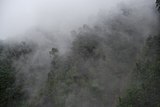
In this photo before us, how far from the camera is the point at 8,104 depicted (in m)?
21.9

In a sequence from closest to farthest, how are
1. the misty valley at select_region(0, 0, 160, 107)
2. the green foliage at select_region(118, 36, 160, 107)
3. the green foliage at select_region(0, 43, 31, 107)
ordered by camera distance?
the green foliage at select_region(118, 36, 160, 107) → the misty valley at select_region(0, 0, 160, 107) → the green foliage at select_region(0, 43, 31, 107)

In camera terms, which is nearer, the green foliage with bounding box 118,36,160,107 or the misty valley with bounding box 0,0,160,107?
the green foliage with bounding box 118,36,160,107

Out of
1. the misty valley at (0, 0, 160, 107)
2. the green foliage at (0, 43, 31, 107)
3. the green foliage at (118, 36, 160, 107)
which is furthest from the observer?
the green foliage at (0, 43, 31, 107)

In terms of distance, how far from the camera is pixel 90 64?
80.6 ft

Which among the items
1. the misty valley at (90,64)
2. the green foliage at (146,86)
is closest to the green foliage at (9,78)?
the misty valley at (90,64)

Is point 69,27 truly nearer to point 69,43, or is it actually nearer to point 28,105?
point 69,43

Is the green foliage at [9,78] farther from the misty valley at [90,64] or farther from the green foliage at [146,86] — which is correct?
the green foliage at [146,86]

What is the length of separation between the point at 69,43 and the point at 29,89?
7586mm

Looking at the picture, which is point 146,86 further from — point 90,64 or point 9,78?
point 9,78

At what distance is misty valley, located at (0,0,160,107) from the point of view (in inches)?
828

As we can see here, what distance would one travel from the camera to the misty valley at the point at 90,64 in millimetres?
21031

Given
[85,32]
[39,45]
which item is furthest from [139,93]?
[39,45]

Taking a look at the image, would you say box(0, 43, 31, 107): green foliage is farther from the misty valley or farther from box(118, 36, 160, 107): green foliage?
box(118, 36, 160, 107): green foliage

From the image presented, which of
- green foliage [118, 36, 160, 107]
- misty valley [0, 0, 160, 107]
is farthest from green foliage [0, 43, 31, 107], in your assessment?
green foliage [118, 36, 160, 107]
